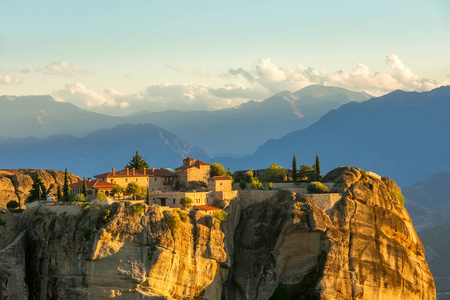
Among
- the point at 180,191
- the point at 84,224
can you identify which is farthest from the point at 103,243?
the point at 180,191

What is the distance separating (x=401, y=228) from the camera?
136000 millimetres

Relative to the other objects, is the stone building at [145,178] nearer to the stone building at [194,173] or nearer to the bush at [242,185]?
the stone building at [194,173]

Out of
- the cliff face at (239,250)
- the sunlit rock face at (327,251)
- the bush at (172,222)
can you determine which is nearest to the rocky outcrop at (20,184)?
the cliff face at (239,250)

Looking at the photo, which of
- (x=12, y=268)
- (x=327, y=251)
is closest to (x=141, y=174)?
(x=12, y=268)

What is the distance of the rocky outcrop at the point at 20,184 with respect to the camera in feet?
479

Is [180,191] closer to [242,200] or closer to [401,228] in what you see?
[242,200]

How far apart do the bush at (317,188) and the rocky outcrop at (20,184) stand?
1736 inches

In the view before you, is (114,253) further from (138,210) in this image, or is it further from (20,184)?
(20,184)

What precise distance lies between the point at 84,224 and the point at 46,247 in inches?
260

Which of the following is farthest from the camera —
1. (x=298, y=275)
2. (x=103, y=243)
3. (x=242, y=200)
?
(x=242, y=200)

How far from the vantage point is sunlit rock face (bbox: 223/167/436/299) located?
122 metres

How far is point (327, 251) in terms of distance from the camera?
12194cm

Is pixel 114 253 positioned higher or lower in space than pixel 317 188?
lower

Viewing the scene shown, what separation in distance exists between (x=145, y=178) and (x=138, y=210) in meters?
19.9
